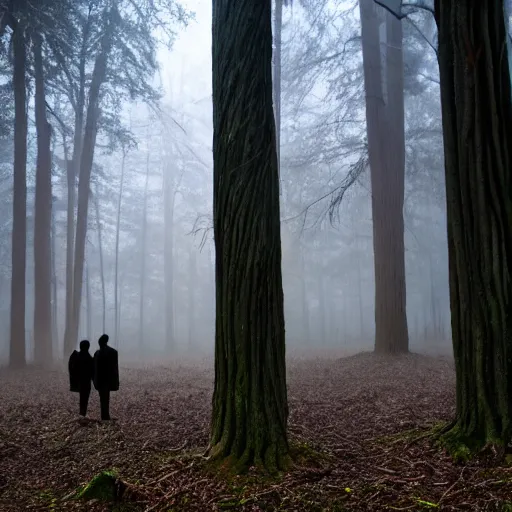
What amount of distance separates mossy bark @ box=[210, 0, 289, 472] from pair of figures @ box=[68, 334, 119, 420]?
2.58 m

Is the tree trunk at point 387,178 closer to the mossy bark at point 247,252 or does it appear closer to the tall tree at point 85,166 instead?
the mossy bark at point 247,252

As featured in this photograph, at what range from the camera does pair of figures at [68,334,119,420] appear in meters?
6.25

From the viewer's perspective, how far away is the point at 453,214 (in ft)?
13.9

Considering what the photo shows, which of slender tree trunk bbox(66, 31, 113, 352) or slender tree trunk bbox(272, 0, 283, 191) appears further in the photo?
slender tree trunk bbox(66, 31, 113, 352)

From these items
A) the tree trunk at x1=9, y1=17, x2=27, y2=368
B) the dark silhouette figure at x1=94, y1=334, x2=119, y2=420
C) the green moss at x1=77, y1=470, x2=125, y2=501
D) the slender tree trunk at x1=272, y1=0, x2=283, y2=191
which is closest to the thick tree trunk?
the tree trunk at x1=9, y1=17, x2=27, y2=368

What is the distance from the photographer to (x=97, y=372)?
627 cm

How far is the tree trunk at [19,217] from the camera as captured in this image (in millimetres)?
14156

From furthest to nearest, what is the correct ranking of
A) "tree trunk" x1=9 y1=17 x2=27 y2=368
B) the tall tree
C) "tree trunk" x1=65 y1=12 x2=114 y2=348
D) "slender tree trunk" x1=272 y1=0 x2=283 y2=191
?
1. "tree trunk" x1=65 y1=12 x2=114 y2=348
2. the tall tree
3. "slender tree trunk" x1=272 y1=0 x2=283 y2=191
4. "tree trunk" x1=9 y1=17 x2=27 y2=368

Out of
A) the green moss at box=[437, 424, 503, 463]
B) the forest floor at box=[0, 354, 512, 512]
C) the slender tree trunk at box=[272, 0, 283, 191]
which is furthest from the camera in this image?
the slender tree trunk at box=[272, 0, 283, 191]

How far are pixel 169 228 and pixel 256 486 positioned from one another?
28265 millimetres

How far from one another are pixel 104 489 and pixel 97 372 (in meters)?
2.80

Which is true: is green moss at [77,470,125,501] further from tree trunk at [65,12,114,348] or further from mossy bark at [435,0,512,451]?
tree trunk at [65,12,114,348]

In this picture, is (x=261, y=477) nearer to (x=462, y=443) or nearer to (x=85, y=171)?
(x=462, y=443)

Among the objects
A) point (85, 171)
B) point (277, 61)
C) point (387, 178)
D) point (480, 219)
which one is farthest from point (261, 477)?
point (85, 171)
